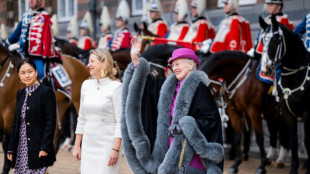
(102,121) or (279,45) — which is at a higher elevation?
(279,45)

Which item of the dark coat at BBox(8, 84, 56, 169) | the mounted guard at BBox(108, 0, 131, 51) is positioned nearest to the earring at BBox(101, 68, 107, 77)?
the dark coat at BBox(8, 84, 56, 169)

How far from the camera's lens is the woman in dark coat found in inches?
238

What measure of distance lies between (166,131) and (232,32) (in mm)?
6395

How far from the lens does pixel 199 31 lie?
11805mm

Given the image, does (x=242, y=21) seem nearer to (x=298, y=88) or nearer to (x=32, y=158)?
(x=298, y=88)

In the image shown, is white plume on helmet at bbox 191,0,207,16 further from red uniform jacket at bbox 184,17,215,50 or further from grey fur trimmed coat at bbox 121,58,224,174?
grey fur trimmed coat at bbox 121,58,224,174

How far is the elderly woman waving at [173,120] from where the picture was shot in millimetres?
4699

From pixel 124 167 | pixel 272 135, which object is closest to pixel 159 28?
pixel 272 135

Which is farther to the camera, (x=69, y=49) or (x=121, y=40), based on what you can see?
(x=121, y=40)

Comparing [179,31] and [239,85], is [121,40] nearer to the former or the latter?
[179,31]

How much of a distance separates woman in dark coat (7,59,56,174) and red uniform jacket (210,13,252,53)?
5206 mm

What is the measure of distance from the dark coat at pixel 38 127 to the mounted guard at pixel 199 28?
5.93m

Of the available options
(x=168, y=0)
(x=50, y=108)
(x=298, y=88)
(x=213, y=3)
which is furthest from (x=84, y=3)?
(x=50, y=108)

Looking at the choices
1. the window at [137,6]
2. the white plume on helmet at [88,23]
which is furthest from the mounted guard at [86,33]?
the window at [137,6]
